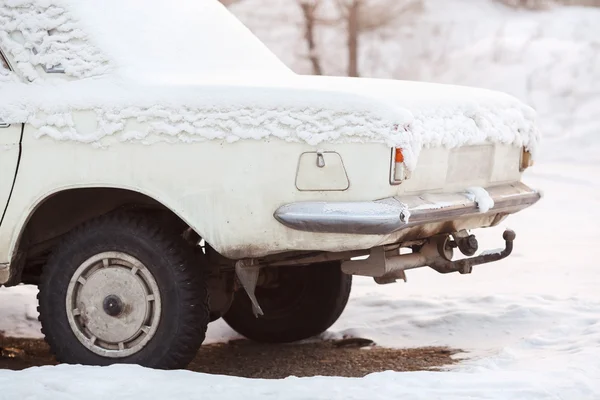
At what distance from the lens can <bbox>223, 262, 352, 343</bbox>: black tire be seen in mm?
6516

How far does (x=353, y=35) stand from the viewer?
22.1 meters

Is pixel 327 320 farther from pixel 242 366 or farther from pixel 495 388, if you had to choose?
pixel 495 388

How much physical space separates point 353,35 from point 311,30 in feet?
4.38

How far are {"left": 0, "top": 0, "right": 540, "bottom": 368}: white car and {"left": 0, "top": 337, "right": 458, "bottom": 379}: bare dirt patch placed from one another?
1.60ft

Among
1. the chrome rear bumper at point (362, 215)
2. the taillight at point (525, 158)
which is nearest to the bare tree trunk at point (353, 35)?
the taillight at point (525, 158)

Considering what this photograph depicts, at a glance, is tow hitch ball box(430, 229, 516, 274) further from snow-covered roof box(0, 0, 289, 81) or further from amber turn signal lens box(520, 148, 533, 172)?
snow-covered roof box(0, 0, 289, 81)

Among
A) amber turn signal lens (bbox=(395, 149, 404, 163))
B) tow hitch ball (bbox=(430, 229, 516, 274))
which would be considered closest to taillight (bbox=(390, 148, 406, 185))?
amber turn signal lens (bbox=(395, 149, 404, 163))

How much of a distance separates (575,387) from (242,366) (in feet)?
6.42

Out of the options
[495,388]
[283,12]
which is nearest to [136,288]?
[495,388]

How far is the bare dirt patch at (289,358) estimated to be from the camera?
601cm

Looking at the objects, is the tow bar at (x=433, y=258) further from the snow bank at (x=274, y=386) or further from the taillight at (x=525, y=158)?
the snow bank at (x=274, y=386)

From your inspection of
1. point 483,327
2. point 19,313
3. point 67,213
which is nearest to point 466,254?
point 483,327

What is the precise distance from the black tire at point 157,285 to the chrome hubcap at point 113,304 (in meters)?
0.02

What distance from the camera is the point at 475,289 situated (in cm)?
Result: 782
